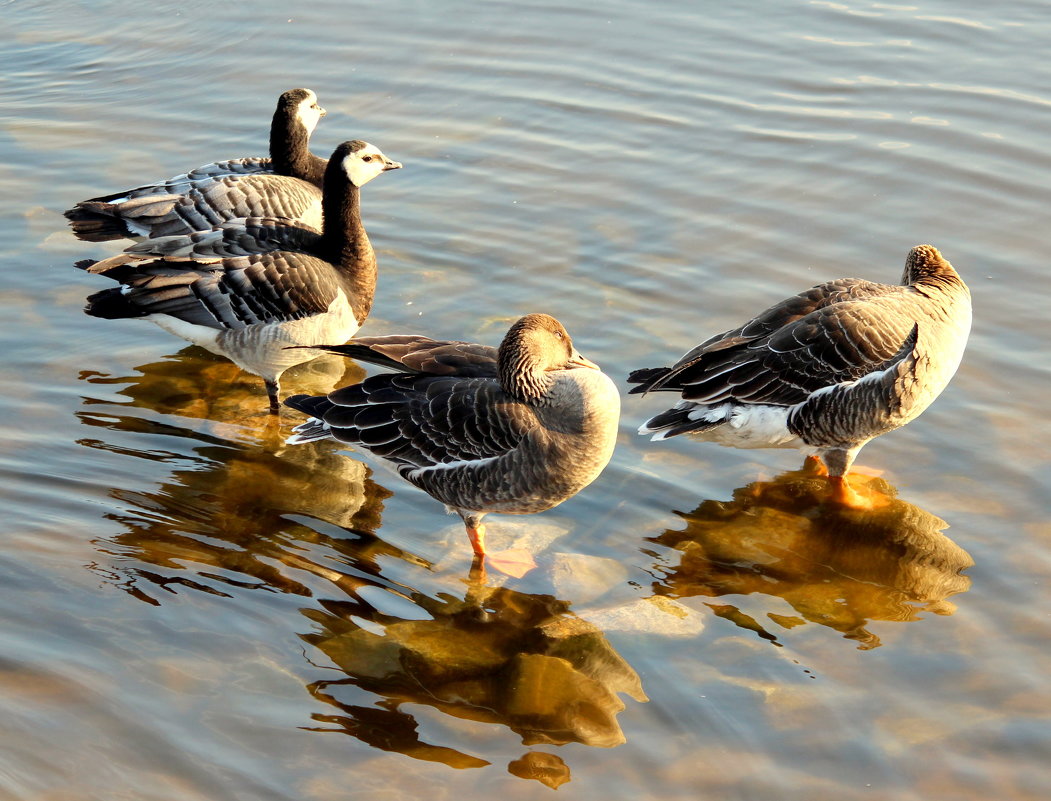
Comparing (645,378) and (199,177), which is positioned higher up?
(199,177)

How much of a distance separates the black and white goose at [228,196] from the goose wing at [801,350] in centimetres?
407

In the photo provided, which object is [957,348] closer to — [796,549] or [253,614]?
[796,549]

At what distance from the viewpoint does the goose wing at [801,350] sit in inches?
318

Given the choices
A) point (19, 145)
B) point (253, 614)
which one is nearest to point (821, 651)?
point (253, 614)

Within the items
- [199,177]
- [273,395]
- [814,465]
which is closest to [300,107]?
[199,177]

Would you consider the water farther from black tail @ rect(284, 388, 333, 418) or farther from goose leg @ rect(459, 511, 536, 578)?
black tail @ rect(284, 388, 333, 418)

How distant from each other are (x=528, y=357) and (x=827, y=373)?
7.55ft

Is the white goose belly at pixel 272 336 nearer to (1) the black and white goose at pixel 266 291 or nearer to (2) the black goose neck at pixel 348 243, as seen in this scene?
(1) the black and white goose at pixel 266 291

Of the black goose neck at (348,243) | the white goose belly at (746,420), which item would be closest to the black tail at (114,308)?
the black goose neck at (348,243)

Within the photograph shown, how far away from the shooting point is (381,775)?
5844 mm

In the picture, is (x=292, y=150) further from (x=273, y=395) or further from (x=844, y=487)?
(x=844, y=487)

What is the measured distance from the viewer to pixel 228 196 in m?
10.4

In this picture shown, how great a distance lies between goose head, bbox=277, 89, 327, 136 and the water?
3.82 ft

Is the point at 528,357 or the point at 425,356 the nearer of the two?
the point at 528,357
